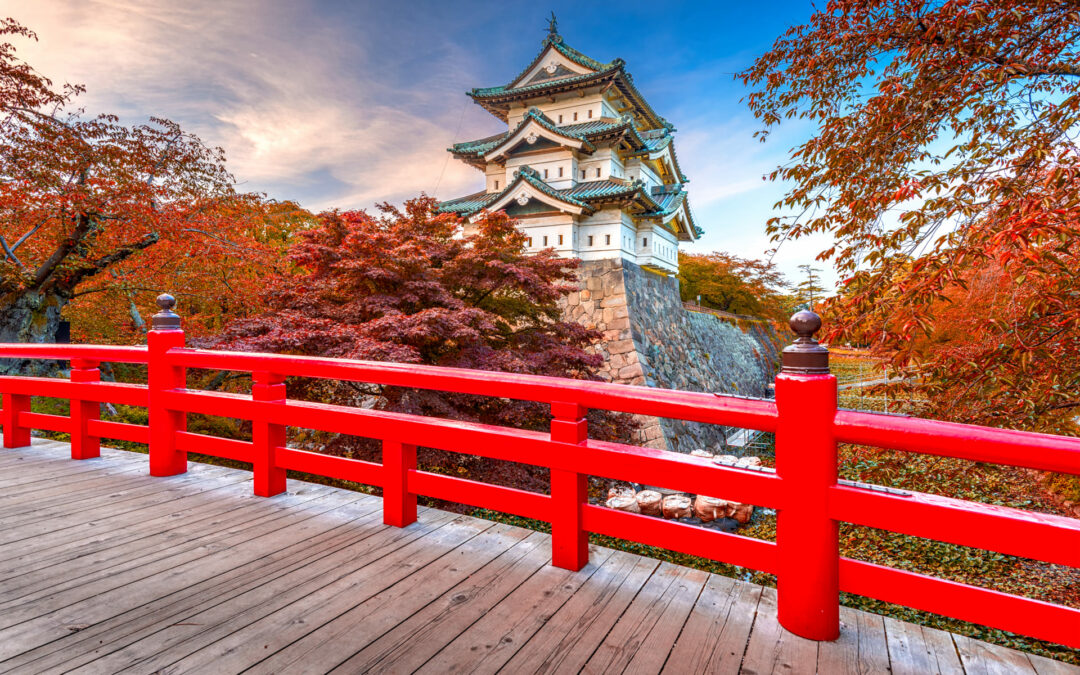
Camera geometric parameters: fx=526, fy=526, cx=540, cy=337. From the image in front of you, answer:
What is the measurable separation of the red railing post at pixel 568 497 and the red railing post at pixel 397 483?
775mm

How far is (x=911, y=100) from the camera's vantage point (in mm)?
2867

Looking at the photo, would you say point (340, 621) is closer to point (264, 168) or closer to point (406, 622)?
point (406, 622)

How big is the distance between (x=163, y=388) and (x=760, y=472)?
330 centimetres

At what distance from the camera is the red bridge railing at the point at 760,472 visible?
4.55 feet

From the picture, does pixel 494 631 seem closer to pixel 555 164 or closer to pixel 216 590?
pixel 216 590

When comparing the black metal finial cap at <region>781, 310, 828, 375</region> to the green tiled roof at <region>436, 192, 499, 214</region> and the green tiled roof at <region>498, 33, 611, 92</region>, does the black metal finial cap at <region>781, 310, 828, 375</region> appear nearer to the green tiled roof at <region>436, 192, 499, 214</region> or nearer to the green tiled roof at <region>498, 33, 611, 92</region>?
the green tiled roof at <region>436, 192, 499, 214</region>

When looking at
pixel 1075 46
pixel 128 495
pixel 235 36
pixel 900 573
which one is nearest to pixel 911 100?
pixel 1075 46

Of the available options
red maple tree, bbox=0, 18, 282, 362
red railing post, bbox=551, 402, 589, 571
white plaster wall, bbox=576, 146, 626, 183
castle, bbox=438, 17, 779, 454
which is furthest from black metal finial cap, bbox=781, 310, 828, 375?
white plaster wall, bbox=576, 146, 626, 183

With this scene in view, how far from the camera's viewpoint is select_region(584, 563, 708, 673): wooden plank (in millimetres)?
1514

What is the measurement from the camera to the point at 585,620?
1.73 meters

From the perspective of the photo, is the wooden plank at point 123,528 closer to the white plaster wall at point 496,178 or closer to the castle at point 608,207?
the castle at point 608,207

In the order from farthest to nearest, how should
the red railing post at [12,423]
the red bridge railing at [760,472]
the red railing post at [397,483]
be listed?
1. the red railing post at [12,423]
2. the red railing post at [397,483]
3. the red bridge railing at [760,472]

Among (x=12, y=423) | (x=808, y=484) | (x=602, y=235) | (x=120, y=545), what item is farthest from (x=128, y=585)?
(x=602, y=235)

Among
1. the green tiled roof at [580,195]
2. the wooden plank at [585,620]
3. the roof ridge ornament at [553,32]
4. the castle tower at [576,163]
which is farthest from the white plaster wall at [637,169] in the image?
the wooden plank at [585,620]
